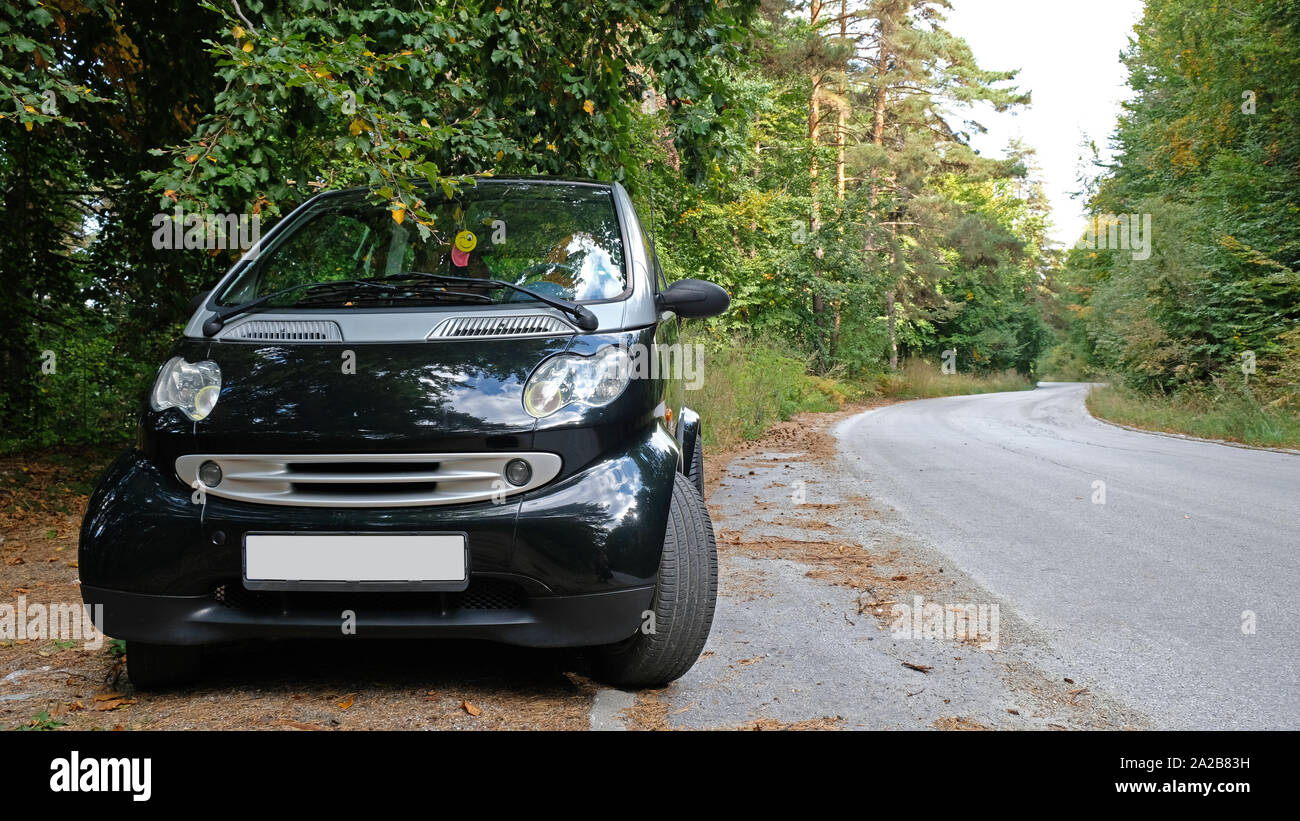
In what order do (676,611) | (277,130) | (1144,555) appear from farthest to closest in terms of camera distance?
(1144,555), (277,130), (676,611)

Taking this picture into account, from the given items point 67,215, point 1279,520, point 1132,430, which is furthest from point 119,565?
point 1132,430

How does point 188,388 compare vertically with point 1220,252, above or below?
below

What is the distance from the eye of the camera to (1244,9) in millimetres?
17578

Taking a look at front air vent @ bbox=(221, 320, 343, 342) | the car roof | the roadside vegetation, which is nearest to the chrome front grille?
front air vent @ bbox=(221, 320, 343, 342)

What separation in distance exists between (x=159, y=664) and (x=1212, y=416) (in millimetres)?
18452

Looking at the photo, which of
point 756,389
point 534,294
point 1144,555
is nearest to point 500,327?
point 534,294

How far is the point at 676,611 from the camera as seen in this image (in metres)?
2.85

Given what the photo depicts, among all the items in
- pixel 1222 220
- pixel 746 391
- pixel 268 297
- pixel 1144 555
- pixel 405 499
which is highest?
pixel 1222 220

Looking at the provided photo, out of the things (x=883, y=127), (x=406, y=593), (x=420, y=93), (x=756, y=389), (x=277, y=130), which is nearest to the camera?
(x=406, y=593)

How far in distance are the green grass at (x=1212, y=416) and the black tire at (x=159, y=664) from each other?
15.1 metres

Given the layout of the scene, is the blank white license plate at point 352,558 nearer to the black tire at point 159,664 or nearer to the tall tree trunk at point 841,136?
the black tire at point 159,664

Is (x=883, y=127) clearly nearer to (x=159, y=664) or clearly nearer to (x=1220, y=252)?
(x=1220, y=252)

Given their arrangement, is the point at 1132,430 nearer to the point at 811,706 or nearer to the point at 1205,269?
the point at 1205,269
